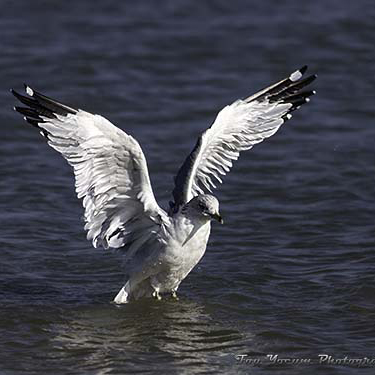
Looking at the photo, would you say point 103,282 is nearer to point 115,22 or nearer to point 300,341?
point 300,341

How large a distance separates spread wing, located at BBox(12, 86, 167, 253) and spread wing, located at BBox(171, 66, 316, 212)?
2.53 feet

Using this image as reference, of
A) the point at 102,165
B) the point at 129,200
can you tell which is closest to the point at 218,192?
the point at 129,200

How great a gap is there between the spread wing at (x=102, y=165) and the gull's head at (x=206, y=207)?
0.97 feet

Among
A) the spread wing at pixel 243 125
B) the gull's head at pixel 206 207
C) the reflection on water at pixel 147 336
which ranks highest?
the spread wing at pixel 243 125

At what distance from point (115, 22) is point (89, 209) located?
9.63 m

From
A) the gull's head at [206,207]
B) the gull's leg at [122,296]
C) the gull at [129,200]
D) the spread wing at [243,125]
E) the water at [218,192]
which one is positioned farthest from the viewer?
the spread wing at [243,125]

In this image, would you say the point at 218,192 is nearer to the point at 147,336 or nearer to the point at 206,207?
the point at 206,207

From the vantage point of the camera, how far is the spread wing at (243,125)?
10.2 metres

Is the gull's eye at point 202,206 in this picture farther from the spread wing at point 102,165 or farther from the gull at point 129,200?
the spread wing at point 102,165

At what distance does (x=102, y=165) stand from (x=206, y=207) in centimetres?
94

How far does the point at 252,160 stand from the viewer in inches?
545

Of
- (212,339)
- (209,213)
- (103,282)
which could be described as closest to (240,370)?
(212,339)

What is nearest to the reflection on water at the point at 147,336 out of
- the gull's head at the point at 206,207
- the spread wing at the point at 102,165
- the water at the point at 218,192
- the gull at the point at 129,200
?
the water at the point at 218,192

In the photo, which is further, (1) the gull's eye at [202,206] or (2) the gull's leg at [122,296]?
(2) the gull's leg at [122,296]
